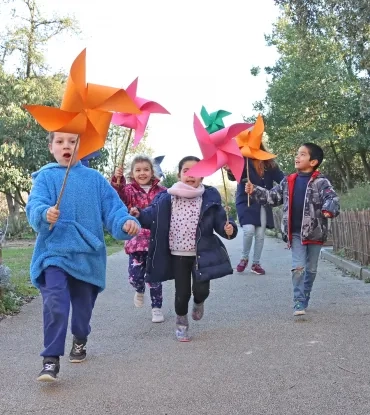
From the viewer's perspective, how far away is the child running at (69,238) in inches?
163

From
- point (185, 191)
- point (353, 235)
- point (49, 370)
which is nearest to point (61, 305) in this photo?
point (49, 370)

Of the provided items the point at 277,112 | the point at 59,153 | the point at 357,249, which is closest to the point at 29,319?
the point at 59,153

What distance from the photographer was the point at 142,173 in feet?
20.5

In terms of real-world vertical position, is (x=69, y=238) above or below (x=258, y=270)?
above

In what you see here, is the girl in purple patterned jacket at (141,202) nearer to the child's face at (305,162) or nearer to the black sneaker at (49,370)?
the child's face at (305,162)

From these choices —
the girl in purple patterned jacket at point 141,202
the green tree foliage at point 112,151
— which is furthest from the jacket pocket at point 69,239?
the green tree foliage at point 112,151

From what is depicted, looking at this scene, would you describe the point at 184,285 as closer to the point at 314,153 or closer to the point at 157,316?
the point at 157,316

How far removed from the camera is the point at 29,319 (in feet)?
20.9

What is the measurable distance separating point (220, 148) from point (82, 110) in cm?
159

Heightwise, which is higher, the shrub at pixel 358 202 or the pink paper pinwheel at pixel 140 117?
the pink paper pinwheel at pixel 140 117

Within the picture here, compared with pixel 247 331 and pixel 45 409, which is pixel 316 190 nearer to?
pixel 247 331

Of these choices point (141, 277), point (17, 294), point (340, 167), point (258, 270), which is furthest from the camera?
point (340, 167)

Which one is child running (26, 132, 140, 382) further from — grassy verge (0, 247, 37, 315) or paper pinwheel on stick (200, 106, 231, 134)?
grassy verge (0, 247, 37, 315)

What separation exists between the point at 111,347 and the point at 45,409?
151cm
